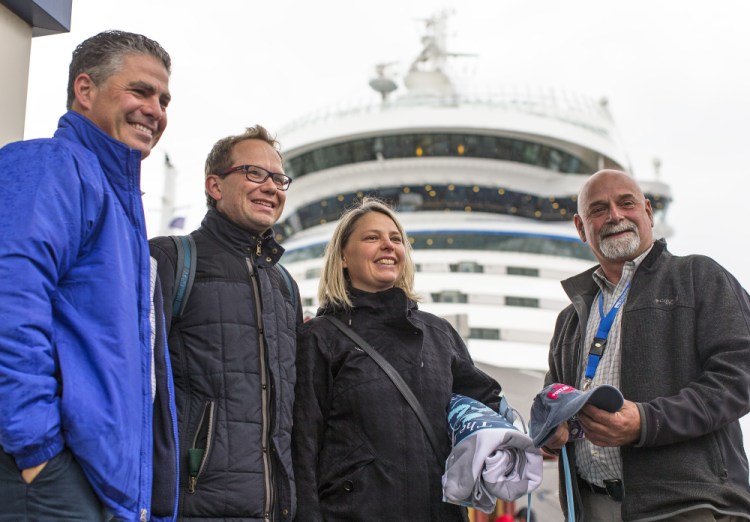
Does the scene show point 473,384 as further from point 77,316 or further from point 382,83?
point 382,83

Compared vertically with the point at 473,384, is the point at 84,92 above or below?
above

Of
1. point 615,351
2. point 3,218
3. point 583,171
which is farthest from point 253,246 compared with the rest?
point 583,171

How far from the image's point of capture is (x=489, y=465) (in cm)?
321

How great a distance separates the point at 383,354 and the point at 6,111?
1.94 metres

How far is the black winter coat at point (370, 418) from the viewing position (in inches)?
131

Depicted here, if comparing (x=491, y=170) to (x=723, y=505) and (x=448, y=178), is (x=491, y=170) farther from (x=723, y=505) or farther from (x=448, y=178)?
(x=723, y=505)

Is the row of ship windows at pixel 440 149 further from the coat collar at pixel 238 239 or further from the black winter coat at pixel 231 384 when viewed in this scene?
the black winter coat at pixel 231 384

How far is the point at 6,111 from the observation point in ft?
10.2

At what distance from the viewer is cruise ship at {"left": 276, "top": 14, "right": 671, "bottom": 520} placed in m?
20.9

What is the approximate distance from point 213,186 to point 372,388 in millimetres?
1227

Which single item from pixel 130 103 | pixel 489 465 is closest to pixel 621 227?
pixel 489 465

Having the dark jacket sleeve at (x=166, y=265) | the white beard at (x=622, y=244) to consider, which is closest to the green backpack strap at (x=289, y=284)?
the dark jacket sleeve at (x=166, y=265)

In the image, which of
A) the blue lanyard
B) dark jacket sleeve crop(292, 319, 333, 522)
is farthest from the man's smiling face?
the blue lanyard

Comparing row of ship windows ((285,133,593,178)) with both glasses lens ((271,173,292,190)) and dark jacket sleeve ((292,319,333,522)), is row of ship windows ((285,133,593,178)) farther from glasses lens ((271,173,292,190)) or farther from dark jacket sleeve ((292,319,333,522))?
dark jacket sleeve ((292,319,333,522))
